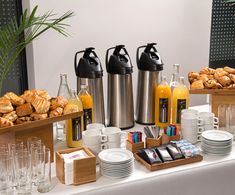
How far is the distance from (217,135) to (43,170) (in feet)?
2.79

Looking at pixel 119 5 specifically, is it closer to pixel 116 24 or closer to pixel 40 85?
pixel 116 24

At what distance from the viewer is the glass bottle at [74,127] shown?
1879 millimetres

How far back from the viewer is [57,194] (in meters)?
1.53

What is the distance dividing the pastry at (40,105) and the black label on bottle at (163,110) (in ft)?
2.16

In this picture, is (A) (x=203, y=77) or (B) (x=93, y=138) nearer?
(B) (x=93, y=138)

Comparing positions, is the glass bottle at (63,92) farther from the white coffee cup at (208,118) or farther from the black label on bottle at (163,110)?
the white coffee cup at (208,118)

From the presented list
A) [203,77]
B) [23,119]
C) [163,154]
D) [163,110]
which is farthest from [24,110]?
[203,77]

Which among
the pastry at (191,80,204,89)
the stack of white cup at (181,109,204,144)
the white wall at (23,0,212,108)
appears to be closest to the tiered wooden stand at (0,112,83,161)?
the stack of white cup at (181,109,204,144)

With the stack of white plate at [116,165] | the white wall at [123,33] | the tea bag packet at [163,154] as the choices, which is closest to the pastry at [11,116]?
the stack of white plate at [116,165]

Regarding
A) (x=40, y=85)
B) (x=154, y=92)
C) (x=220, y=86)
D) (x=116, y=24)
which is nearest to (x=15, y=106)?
(x=154, y=92)

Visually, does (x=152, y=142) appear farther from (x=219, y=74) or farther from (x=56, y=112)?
(x=219, y=74)

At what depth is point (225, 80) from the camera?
6.93 feet

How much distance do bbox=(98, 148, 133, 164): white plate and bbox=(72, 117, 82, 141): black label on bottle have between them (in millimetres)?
219

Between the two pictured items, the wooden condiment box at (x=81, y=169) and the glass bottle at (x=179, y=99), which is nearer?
the wooden condiment box at (x=81, y=169)
